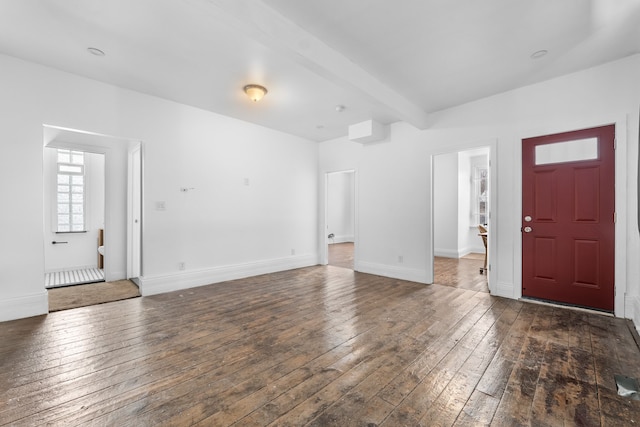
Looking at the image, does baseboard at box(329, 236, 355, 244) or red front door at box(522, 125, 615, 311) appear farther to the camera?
baseboard at box(329, 236, 355, 244)

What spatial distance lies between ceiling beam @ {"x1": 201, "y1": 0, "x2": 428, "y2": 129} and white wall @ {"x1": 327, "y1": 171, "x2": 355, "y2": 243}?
273 inches

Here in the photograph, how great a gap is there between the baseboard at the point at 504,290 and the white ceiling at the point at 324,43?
2.62 metres

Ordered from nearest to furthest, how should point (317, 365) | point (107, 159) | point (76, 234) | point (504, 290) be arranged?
point (317, 365), point (504, 290), point (107, 159), point (76, 234)

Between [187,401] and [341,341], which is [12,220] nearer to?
[187,401]

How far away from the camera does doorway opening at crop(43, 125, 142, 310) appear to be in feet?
14.2

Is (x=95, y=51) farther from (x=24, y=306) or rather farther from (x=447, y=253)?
(x=447, y=253)

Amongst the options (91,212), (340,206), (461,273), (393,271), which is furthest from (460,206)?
(91,212)

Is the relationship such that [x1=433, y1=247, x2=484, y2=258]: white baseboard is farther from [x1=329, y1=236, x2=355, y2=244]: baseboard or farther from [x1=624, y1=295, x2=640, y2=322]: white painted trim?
[x1=624, y1=295, x2=640, y2=322]: white painted trim

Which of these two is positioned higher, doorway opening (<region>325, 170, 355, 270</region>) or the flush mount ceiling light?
the flush mount ceiling light

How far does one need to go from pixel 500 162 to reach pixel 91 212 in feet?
24.8

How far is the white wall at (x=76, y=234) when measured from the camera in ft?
17.7

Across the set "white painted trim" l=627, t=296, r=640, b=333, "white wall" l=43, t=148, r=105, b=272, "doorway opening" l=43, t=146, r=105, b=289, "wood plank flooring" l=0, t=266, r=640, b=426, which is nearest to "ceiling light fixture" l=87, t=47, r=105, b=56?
"wood plank flooring" l=0, t=266, r=640, b=426

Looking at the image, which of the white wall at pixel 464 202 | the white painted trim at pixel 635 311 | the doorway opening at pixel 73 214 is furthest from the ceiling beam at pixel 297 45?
the doorway opening at pixel 73 214

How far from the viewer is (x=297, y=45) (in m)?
2.44
